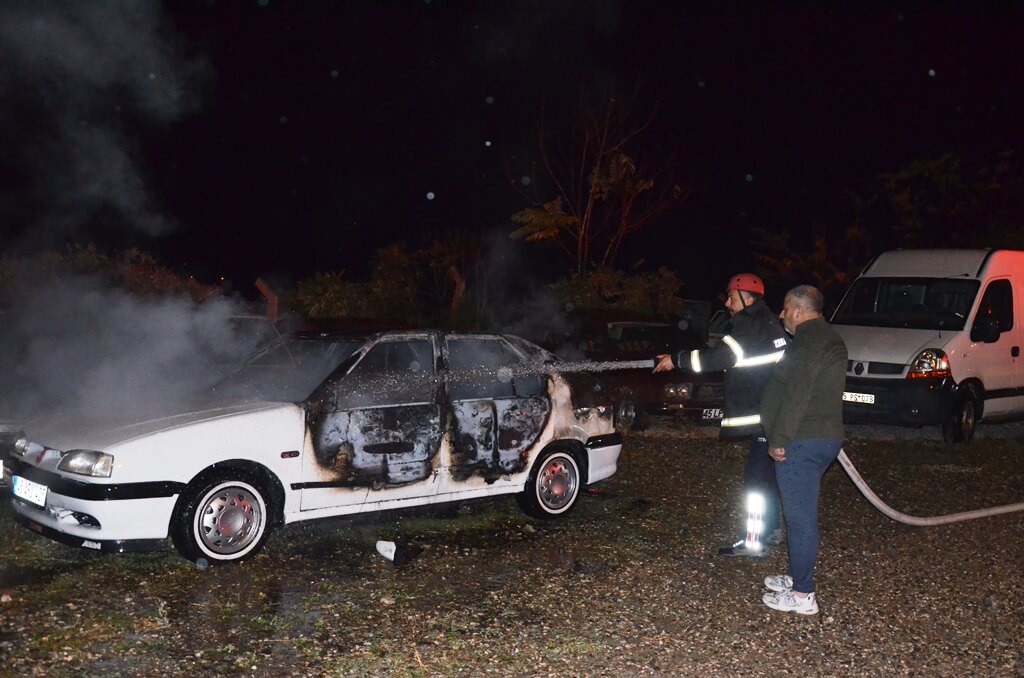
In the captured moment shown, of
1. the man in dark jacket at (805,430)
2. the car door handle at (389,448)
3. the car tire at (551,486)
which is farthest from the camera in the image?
the car tire at (551,486)

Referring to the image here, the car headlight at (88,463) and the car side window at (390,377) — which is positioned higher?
the car side window at (390,377)

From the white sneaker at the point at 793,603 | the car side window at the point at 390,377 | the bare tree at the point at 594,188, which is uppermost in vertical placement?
the bare tree at the point at 594,188

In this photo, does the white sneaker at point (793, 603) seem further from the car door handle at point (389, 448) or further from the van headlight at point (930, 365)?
the van headlight at point (930, 365)

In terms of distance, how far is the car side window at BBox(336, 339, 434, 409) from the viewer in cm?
664

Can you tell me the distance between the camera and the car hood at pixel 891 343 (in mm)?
11695

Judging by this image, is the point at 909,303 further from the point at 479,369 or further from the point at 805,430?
the point at 805,430

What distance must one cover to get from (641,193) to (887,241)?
9.35m

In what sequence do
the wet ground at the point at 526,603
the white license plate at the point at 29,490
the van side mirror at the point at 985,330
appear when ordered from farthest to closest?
the van side mirror at the point at 985,330
the white license plate at the point at 29,490
the wet ground at the point at 526,603

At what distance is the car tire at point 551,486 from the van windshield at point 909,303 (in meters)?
6.37

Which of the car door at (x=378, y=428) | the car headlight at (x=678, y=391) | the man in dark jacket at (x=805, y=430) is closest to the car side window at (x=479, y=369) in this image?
the car door at (x=378, y=428)

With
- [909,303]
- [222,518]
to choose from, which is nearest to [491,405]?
[222,518]

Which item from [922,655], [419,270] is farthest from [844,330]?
[419,270]

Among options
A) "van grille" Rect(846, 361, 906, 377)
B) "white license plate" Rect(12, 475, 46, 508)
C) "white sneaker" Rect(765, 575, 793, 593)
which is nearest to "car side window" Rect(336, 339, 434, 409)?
"white license plate" Rect(12, 475, 46, 508)

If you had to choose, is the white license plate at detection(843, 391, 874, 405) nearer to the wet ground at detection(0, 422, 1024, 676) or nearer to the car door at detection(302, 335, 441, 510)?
the wet ground at detection(0, 422, 1024, 676)
